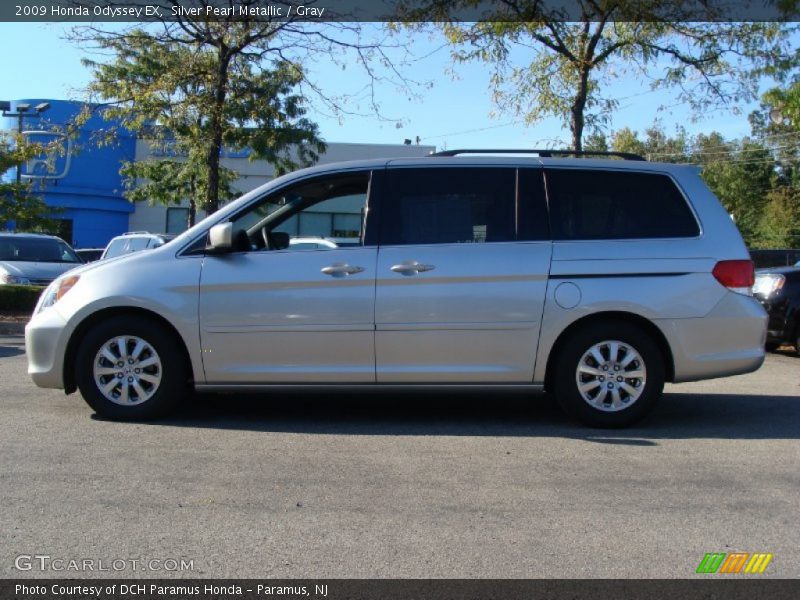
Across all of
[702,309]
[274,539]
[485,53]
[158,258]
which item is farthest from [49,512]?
[485,53]

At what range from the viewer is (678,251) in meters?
6.18

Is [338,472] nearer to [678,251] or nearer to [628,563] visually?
[628,563]

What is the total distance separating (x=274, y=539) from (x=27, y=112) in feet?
103

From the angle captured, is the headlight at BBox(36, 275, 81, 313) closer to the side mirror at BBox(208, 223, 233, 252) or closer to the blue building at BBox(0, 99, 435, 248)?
the side mirror at BBox(208, 223, 233, 252)

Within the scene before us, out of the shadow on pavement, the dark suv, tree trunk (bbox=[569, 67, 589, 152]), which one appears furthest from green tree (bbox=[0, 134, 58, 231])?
the dark suv

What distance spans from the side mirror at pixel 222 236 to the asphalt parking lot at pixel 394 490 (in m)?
1.38

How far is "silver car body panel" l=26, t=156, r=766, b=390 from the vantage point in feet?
20.0

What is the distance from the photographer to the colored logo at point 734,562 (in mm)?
3734

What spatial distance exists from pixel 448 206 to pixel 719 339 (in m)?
2.27

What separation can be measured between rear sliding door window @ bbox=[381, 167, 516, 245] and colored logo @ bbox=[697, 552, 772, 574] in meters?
2.97

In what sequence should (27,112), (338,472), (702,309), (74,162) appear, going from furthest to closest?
(74,162) < (27,112) < (702,309) < (338,472)

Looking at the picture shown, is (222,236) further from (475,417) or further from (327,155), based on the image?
(327,155)

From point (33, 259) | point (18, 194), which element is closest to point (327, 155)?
point (18, 194)

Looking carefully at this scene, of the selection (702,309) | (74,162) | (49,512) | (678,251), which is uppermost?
(74,162)
